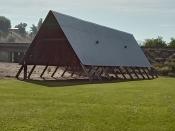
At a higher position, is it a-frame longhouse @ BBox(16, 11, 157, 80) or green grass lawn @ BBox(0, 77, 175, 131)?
a-frame longhouse @ BBox(16, 11, 157, 80)

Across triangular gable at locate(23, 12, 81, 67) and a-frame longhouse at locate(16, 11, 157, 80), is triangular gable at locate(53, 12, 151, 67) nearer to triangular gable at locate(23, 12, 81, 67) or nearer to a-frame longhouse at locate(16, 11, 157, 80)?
a-frame longhouse at locate(16, 11, 157, 80)

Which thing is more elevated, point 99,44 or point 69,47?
point 99,44

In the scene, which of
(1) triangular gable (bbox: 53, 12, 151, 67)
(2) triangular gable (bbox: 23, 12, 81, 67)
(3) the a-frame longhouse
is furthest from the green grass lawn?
(2) triangular gable (bbox: 23, 12, 81, 67)

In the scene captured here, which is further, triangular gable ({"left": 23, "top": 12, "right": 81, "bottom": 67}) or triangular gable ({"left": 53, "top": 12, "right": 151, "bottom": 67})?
triangular gable ({"left": 53, "top": 12, "right": 151, "bottom": 67})

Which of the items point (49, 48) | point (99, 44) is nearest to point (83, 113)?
point (49, 48)

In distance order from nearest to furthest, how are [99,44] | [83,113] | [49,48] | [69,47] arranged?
[83,113]
[69,47]
[49,48]
[99,44]

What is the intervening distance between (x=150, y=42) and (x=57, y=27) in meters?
78.7

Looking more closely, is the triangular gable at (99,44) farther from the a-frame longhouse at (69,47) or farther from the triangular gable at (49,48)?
the triangular gable at (49,48)

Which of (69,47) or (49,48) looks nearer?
(69,47)

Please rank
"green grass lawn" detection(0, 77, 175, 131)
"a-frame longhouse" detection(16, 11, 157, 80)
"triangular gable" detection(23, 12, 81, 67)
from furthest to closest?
"triangular gable" detection(23, 12, 81, 67) → "a-frame longhouse" detection(16, 11, 157, 80) → "green grass lawn" detection(0, 77, 175, 131)

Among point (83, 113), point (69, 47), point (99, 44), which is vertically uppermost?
point (99, 44)

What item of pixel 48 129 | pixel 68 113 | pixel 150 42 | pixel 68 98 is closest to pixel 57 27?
pixel 68 98

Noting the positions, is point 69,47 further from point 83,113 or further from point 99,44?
point 83,113

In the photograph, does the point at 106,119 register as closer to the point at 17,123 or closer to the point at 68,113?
the point at 68,113
